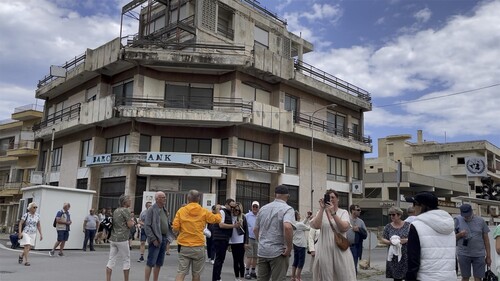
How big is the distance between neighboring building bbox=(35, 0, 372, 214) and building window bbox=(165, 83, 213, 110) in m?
0.06

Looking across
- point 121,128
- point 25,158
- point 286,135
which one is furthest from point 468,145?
point 25,158

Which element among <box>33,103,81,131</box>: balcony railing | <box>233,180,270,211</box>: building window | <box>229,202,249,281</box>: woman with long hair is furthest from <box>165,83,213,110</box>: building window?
<box>229,202,249,281</box>: woman with long hair

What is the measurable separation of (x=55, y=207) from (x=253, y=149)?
13.2 m

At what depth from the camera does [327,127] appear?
3309cm

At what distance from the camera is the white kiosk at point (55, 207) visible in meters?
17.6

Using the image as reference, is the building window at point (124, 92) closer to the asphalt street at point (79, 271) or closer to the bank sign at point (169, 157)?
the bank sign at point (169, 157)

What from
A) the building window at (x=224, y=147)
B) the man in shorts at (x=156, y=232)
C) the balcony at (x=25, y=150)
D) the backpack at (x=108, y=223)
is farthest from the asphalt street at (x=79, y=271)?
the balcony at (x=25, y=150)

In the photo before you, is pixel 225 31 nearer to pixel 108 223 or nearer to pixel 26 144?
pixel 108 223

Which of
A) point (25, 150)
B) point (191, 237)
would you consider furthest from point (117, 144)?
point (191, 237)

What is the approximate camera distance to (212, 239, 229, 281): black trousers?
9477 millimetres

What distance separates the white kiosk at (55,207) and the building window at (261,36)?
18393mm

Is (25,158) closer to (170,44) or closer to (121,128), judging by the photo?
(121,128)

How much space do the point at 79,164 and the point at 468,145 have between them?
45.4 meters

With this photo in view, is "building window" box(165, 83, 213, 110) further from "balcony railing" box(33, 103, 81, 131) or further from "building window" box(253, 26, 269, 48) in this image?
"building window" box(253, 26, 269, 48)
